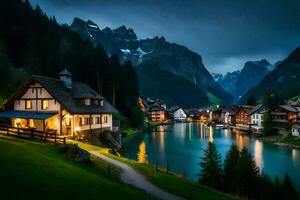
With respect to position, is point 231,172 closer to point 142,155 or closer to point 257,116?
point 142,155

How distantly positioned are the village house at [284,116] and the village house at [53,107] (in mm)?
78980

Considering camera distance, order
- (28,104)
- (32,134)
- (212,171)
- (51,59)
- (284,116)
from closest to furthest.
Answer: (212,171) → (32,134) → (28,104) → (51,59) → (284,116)

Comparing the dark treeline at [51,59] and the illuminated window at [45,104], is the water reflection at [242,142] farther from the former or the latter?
the illuminated window at [45,104]

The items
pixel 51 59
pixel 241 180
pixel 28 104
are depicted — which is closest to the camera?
pixel 241 180

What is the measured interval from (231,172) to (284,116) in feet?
283

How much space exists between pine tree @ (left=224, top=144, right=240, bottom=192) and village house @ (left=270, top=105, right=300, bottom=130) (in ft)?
260

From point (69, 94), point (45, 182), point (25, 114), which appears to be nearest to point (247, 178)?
point (45, 182)

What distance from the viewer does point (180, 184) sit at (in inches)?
1033

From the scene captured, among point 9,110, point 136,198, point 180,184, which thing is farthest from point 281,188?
point 9,110

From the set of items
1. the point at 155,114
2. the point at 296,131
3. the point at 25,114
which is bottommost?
the point at 296,131

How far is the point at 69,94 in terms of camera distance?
5275cm

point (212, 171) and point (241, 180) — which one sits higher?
point (212, 171)

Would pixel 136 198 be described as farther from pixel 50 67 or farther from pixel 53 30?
pixel 53 30

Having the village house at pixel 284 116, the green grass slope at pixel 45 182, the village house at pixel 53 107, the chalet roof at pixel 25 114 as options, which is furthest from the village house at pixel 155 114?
the green grass slope at pixel 45 182
